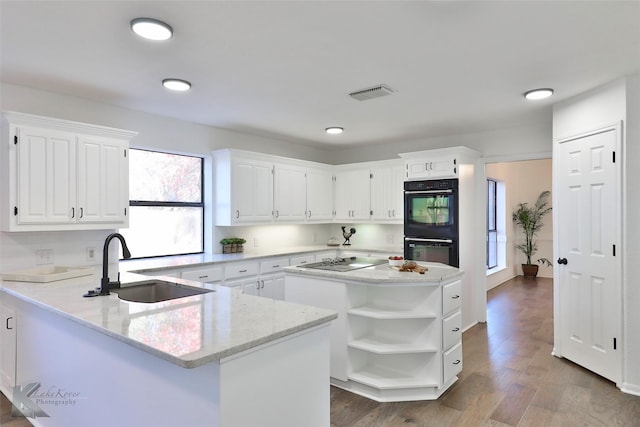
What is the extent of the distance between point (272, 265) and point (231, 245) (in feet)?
1.93

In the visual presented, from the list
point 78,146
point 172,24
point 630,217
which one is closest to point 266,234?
point 78,146

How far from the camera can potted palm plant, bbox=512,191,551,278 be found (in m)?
8.07

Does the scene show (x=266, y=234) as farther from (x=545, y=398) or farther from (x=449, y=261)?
(x=545, y=398)

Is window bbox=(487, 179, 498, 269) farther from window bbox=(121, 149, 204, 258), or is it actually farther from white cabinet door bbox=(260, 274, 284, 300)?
window bbox=(121, 149, 204, 258)

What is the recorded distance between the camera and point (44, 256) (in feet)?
10.8

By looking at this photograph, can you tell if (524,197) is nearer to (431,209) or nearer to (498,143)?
(498,143)

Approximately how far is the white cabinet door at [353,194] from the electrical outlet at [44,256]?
12.7ft

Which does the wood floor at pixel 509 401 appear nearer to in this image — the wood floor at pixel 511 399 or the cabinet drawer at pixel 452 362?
the wood floor at pixel 511 399

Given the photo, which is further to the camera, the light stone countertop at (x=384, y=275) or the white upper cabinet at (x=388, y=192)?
the white upper cabinet at (x=388, y=192)

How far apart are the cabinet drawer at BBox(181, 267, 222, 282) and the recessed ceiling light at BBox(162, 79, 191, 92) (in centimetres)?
178

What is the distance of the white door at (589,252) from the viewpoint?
3.14 meters

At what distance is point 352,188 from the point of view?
594cm

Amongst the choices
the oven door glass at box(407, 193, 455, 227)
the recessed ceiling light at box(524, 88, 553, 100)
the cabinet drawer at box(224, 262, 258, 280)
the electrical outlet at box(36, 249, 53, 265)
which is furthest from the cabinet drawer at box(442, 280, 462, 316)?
the electrical outlet at box(36, 249, 53, 265)

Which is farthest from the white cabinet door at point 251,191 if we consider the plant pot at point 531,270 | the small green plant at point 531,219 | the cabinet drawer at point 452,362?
the plant pot at point 531,270
